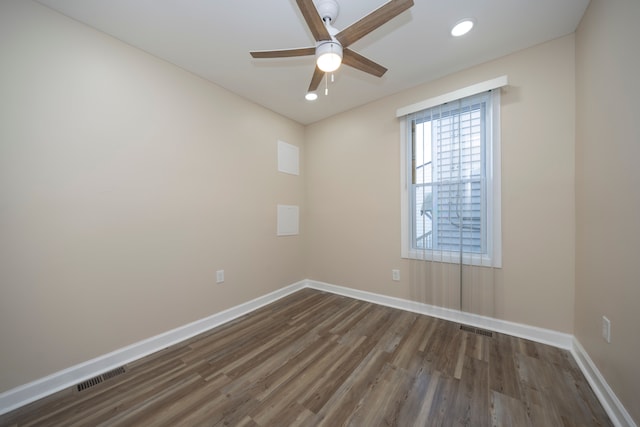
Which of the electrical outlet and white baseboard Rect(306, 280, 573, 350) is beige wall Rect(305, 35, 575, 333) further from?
the electrical outlet

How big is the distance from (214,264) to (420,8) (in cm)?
290

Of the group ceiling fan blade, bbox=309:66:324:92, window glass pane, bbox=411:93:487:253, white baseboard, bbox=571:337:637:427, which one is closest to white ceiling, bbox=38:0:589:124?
ceiling fan blade, bbox=309:66:324:92

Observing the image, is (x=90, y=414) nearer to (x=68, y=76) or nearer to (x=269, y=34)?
(x=68, y=76)

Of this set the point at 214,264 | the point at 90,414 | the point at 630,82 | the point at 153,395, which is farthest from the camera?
the point at 214,264

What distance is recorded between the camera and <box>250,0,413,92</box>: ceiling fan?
3.96 ft

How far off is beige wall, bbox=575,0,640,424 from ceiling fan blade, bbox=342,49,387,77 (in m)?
1.30

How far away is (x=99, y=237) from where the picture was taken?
1.75 meters

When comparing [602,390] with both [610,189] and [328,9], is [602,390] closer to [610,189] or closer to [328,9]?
[610,189]

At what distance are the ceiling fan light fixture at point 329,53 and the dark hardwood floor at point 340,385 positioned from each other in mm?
2173

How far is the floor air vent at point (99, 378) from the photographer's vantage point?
159 cm

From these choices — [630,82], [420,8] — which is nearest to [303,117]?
[420,8]

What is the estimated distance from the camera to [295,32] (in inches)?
72.2

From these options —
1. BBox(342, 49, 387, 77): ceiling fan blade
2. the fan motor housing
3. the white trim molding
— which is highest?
the fan motor housing

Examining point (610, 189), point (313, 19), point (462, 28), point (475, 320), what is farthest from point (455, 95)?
point (475, 320)
